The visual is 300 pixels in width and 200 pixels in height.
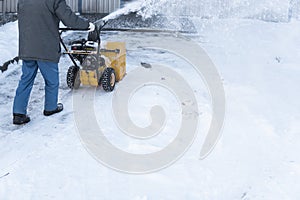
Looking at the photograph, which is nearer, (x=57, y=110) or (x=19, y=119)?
(x=19, y=119)

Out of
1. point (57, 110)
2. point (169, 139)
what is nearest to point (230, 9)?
point (57, 110)

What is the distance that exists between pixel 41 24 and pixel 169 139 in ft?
5.84

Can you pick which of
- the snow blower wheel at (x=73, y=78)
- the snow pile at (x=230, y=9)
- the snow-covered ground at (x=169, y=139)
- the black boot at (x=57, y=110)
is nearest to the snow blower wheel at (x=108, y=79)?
the snow-covered ground at (x=169, y=139)

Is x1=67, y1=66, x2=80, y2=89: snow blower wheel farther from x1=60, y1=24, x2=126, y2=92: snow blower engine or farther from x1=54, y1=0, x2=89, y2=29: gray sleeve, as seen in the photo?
x1=54, y1=0, x2=89, y2=29: gray sleeve

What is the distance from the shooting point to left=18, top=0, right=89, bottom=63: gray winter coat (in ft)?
15.6

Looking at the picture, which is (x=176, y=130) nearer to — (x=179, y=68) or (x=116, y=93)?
(x=116, y=93)

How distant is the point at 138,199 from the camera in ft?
11.9

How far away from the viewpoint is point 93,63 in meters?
→ 5.64

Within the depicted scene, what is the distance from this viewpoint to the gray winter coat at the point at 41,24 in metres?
4.77

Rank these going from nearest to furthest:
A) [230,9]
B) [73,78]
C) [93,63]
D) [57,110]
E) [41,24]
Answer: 1. [41,24]
2. [57,110]
3. [93,63]
4. [73,78]
5. [230,9]

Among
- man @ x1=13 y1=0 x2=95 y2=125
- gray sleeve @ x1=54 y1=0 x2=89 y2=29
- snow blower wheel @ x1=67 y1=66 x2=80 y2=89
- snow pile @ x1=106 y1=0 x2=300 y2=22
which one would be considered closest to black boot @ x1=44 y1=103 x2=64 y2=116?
man @ x1=13 y1=0 x2=95 y2=125

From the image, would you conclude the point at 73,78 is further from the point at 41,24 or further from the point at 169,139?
the point at 169,139

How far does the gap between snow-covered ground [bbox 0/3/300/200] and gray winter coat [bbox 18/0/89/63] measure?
76cm

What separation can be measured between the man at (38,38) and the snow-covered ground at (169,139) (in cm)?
32
